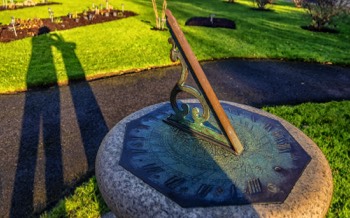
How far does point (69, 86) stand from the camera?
7.22 m

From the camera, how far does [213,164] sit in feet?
8.68

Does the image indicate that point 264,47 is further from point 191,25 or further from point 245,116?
point 245,116

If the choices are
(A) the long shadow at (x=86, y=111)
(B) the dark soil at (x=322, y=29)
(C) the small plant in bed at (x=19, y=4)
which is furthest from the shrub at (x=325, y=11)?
(C) the small plant in bed at (x=19, y=4)

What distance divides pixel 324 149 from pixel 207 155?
3.13 meters

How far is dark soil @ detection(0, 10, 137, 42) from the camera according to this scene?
1095 cm

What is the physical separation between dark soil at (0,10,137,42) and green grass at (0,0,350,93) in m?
0.65

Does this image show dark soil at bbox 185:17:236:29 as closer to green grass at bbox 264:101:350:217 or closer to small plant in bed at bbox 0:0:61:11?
green grass at bbox 264:101:350:217

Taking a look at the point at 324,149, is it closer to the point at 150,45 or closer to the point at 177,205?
the point at 177,205

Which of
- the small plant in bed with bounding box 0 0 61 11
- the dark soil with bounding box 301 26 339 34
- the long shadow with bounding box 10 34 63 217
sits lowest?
the long shadow with bounding box 10 34 63 217

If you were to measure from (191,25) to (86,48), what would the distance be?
17.0 ft

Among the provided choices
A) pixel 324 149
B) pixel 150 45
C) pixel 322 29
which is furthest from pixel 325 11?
pixel 324 149

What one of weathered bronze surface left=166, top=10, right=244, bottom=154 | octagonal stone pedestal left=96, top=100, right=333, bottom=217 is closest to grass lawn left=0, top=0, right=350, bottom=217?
octagonal stone pedestal left=96, top=100, right=333, bottom=217

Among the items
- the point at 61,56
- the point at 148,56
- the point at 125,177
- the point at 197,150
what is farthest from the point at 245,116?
the point at 61,56

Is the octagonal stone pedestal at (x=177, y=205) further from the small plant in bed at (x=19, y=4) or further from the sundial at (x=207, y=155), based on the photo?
the small plant in bed at (x=19, y=4)
